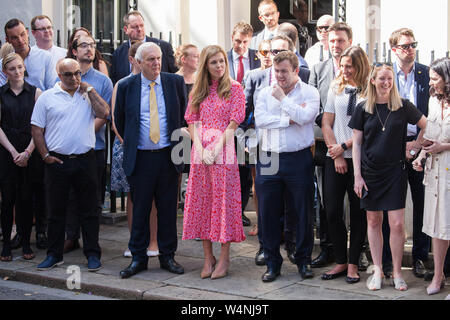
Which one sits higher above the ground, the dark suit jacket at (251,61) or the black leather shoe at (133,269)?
the dark suit jacket at (251,61)

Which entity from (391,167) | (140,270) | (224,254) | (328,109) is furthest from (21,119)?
(391,167)

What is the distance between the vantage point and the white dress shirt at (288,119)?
7.47 metres

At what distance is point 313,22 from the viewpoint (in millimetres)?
13719

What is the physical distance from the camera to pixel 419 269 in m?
7.63

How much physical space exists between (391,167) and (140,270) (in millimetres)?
2621

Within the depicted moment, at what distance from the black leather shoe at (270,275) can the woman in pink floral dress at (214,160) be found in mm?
407

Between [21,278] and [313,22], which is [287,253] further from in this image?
[313,22]

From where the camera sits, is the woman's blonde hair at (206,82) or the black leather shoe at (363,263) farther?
the black leather shoe at (363,263)

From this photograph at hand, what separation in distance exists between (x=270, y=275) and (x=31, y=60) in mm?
4000

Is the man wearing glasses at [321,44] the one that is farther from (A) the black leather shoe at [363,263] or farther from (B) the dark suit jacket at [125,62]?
(A) the black leather shoe at [363,263]

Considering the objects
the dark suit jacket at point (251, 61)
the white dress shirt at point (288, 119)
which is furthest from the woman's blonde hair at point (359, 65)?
the dark suit jacket at point (251, 61)

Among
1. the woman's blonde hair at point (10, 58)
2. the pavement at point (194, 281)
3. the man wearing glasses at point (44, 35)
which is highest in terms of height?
the man wearing glasses at point (44, 35)

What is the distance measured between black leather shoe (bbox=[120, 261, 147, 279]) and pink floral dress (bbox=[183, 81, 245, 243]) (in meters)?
0.56

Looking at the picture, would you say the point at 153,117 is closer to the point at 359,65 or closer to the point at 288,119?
the point at 288,119
